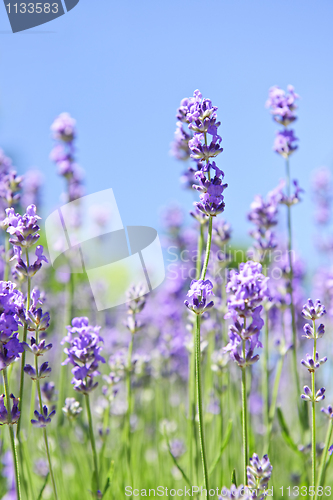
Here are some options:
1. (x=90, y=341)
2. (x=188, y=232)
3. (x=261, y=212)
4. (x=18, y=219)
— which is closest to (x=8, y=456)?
(x=90, y=341)

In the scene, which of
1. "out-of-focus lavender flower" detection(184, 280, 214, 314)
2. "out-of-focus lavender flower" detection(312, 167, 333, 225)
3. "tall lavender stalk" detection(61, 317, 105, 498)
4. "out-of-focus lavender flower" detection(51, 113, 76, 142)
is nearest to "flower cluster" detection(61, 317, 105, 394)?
"tall lavender stalk" detection(61, 317, 105, 498)

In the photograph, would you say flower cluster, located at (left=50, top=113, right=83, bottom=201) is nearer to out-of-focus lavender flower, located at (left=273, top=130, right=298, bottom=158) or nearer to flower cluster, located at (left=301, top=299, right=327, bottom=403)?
out-of-focus lavender flower, located at (left=273, top=130, right=298, bottom=158)

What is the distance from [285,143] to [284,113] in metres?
0.17

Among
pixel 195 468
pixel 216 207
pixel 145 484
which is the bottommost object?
pixel 145 484

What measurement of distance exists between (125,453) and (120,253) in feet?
5.09

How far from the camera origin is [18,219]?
1461 millimetres

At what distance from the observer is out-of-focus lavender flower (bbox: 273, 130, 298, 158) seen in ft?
7.97

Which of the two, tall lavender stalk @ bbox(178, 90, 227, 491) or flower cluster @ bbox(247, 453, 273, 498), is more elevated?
tall lavender stalk @ bbox(178, 90, 227, 491)

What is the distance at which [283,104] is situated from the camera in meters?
2.45

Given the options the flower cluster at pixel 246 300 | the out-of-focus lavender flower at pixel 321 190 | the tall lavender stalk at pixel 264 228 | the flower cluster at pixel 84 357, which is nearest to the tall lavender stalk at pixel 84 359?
the flower cluster at pixel 84 357

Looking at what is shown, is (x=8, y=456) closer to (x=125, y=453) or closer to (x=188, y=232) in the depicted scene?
(x=125, y=453)

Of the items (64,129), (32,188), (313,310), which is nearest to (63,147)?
(64,129)

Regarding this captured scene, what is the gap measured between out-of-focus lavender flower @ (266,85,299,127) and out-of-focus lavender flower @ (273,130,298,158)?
52 mm

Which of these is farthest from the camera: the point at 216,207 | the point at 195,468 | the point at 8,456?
the point at 8,456
